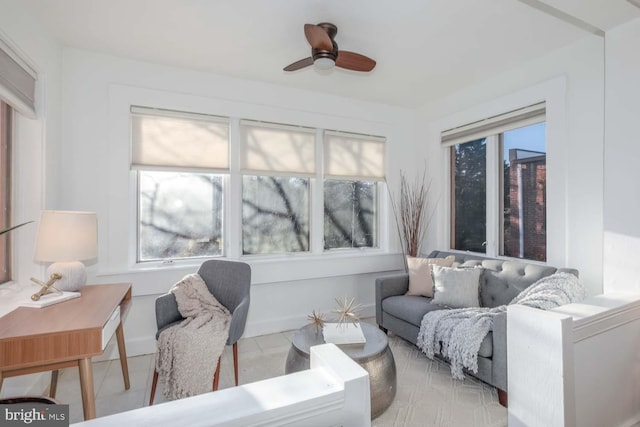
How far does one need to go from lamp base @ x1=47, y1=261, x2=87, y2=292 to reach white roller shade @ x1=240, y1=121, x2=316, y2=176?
1.64 m

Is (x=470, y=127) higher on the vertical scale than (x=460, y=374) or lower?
higher

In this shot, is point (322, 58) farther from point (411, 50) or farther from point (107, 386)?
point (107, 386)

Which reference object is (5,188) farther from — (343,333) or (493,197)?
(493,197)

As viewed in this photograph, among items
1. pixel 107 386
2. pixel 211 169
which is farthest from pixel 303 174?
pixel 107 386

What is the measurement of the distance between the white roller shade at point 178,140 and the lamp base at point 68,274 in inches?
42.6

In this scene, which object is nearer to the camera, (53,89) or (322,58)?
(322,58)

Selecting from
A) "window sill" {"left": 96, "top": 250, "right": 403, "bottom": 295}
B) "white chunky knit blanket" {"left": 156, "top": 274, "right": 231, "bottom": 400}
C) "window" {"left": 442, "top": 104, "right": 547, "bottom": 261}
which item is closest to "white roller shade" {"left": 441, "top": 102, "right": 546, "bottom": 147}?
"window" {"left": 442, "top": 104, "right": 547, "bottom": 261}

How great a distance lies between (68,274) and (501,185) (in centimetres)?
375

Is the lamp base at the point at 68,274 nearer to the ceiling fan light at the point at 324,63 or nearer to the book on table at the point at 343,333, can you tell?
the book on table at the point at 343,333

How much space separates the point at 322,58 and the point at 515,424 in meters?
2.36

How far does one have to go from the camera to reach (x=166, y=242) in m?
3.14

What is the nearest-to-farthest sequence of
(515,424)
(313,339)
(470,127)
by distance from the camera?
(515,424)
(313,339)
(470,127)

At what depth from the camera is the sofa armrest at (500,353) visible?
208cm

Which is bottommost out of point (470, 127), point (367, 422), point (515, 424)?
point (515, 424)
